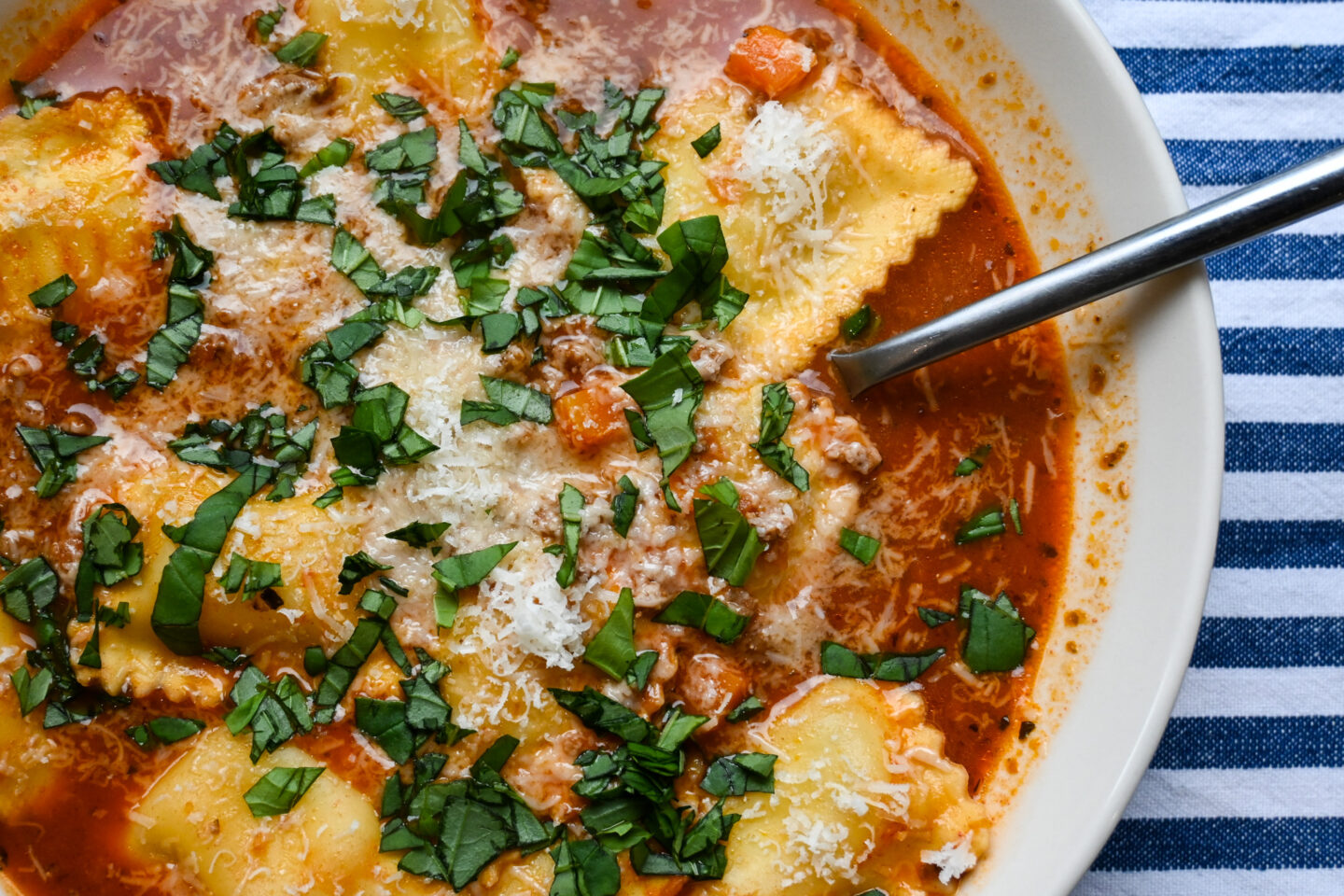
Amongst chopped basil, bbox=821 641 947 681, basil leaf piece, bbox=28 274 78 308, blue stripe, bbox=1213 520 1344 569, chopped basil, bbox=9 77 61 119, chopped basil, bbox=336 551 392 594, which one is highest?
chopped basil, bbox=9 77 61 119

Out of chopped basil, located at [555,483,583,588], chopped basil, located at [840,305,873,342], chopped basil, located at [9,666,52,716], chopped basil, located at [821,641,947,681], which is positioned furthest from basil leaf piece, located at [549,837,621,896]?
chopped basil, located at [840,305,873,342]

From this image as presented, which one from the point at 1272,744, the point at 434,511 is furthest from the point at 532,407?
the point at 1272,744

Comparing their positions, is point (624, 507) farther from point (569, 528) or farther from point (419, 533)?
point (419, 533)

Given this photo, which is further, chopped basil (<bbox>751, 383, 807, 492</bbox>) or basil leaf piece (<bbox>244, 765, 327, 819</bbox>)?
chopped basil (<bbox>751, 383, 807, 492</bbox>)

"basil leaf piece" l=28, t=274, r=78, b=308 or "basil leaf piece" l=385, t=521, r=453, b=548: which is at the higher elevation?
"basil leaf piece" l=28, t=274, r=78, b=308

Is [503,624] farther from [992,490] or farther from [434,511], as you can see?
[992,490]

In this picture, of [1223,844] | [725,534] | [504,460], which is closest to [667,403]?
[725,534]

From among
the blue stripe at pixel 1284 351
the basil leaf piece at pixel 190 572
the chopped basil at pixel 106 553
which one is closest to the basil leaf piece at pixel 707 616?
the basil leaf piece at pixel 190 572

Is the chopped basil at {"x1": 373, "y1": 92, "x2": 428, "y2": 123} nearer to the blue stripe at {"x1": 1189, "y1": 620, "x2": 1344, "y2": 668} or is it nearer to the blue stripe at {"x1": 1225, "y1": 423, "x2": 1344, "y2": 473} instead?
the blue stripe at {"x1": 1225, "y1": 423, "x2": 1344, "y2": 473}

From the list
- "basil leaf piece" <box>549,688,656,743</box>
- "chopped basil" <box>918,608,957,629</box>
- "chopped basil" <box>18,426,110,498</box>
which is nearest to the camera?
"basil leaf piece" <box>549,688,656,743</box>
